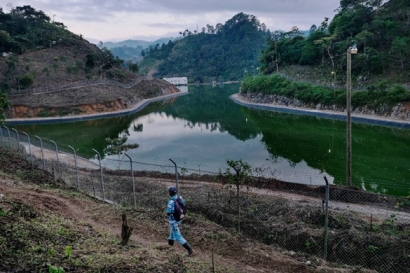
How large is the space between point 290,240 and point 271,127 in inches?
1254

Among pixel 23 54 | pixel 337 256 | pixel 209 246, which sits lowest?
pixel 337 256

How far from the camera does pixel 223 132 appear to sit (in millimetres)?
39094

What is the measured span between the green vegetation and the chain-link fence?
28331 mm

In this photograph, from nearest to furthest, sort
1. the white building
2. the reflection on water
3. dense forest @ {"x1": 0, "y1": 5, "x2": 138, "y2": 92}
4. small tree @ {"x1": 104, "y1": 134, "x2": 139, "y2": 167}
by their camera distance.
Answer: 1. the reflection on water
2. small tree @ {"x1": 104, "y1": 134, "x2": 139, "y2": 167}
3. dense forest @ {"x1": 0, "y1": 5, "x2": 138, "y2": 92}
4. the white building

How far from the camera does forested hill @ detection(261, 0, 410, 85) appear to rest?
46.9m

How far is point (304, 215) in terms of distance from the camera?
Answer: 36.7 ft

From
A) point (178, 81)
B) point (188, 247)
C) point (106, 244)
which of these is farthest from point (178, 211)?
point (178, 81)

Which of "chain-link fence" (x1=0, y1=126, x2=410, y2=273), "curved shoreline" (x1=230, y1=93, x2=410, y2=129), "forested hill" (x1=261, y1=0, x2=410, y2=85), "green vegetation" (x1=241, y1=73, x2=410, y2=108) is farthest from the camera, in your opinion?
"forested hill" (x1=261, y1=0, x2=410, y2=85)

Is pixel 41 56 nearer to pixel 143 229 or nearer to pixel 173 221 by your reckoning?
pixel 143 229

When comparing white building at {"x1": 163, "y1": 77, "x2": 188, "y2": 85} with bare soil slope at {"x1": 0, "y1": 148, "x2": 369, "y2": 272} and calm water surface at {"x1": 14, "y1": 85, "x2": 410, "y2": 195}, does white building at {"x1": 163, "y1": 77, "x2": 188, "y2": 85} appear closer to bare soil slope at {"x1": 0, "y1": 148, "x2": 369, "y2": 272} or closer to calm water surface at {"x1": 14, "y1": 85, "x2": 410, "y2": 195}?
calm water surface at {"x1": 14, "y1": 85, "x2": 410, "y2": 195}

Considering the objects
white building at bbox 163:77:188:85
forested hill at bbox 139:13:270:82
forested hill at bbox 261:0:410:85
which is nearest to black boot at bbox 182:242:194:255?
forested hill at bbox 261:0:410:85

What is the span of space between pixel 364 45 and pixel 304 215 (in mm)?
48981

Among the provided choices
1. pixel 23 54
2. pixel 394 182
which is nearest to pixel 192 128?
pixel 394 182

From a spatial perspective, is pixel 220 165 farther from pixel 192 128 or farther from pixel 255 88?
pixel 255 88
